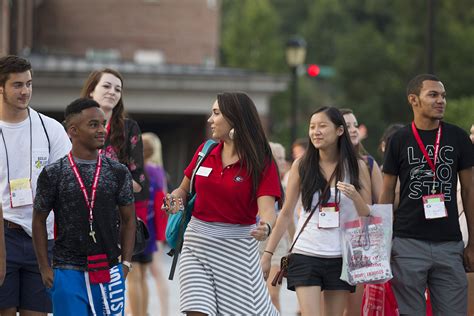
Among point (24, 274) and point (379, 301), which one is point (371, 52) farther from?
point (24, 274)

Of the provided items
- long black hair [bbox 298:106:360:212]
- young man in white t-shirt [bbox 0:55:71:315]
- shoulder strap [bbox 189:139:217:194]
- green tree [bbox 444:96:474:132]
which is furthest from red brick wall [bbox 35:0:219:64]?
shoulder strap [bbox 189:139:217:194]

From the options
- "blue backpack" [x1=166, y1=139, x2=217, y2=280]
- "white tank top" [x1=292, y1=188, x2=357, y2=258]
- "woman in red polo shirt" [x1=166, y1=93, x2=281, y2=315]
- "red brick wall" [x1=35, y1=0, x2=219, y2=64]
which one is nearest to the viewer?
"woman in red polo shirt" [x1=166, y1=93, x2=281, y2=315]

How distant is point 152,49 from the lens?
52.4m

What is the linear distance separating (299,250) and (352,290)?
520 mm

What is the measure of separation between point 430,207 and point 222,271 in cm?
177

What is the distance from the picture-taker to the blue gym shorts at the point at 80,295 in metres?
6.84

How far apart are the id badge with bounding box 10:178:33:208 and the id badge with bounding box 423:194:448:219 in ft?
9.58

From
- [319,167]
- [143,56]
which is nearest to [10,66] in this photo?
[319,167]

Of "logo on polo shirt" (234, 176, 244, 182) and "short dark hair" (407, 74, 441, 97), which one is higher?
"short dark hair" (407, 74, 441, 97)

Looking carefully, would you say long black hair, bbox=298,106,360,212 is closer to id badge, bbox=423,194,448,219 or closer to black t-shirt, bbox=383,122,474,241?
black t-shirt, bbox=383,122,474,241

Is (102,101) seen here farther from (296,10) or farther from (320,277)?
(296,10)

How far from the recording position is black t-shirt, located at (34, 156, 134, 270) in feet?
22.6

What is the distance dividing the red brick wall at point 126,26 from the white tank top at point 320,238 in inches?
1701

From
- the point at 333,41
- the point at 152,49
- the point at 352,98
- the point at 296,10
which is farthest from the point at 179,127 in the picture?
the point at 296,10
